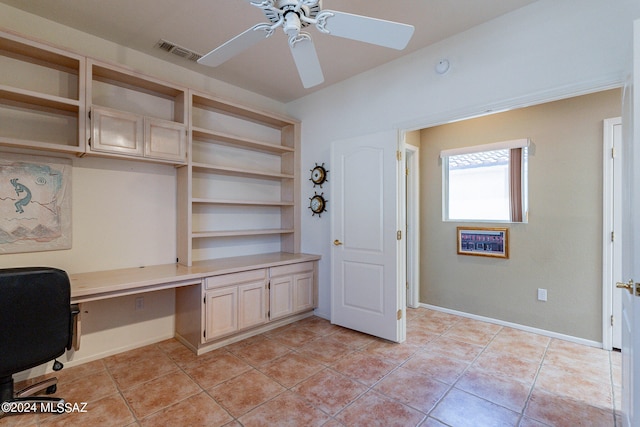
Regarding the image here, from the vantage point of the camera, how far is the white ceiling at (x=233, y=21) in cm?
220

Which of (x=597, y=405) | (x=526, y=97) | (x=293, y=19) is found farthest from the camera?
(x=526, y=97)

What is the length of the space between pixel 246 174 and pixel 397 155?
178cm

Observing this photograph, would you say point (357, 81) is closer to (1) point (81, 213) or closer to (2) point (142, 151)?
(2) point (142, 151)

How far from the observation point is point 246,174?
11.9ft

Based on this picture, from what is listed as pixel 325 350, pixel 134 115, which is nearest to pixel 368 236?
pixel 325 350

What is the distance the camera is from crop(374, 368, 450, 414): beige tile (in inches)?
80.4

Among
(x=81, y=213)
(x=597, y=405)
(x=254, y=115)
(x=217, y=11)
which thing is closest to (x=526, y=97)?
(x=597, y=405)

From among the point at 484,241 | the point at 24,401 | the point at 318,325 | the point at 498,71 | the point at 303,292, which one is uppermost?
the point at 498,71

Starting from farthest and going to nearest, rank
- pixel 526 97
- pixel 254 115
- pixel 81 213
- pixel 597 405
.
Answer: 1. pixel 254 115
2. pixel 81 213
3. pixel 526 97
4. pixel 597 405

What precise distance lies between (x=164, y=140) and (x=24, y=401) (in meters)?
2.09

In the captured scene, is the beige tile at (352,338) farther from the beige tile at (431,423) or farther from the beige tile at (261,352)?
the beige tile at (431,423)

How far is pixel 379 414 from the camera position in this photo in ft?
6.30

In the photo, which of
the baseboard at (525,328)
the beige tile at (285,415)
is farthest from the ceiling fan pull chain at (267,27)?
the baseboard at (525,328)

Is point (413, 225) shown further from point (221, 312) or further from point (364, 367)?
point (221, 312)
